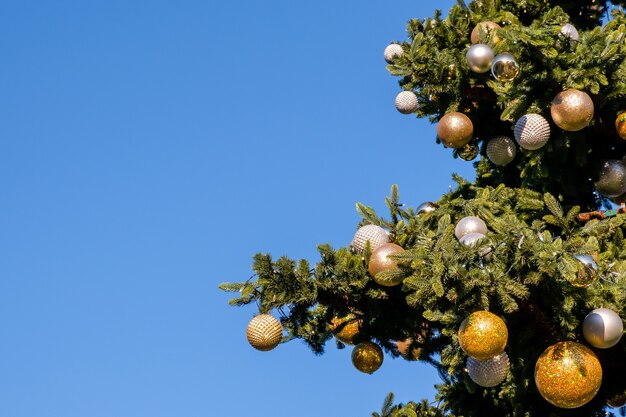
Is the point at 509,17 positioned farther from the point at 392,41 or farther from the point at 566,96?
the point at 566,96

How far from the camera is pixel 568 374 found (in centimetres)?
668

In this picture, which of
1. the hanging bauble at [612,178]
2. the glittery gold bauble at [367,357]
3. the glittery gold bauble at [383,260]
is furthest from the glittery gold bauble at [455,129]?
the glittery gold bauble at [367,357]

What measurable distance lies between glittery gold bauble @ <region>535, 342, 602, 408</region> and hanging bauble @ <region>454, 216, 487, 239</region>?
1.17 m

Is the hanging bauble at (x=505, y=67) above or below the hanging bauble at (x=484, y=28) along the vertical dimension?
below

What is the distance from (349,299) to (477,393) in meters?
2.06

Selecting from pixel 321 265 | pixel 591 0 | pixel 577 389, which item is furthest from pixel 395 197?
pixel 591 0

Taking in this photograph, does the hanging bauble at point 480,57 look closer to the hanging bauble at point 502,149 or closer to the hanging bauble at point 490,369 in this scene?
the hanging bauble at point 502,149

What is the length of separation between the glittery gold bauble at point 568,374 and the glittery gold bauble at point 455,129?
2.63 metres

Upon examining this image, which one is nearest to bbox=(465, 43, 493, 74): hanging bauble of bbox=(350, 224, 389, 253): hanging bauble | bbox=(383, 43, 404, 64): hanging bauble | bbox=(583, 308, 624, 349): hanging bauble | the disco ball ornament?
the disco ball ornament

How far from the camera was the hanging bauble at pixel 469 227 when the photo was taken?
24.5 feet

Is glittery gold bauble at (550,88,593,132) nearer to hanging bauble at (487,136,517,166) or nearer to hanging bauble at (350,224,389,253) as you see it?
hanging bauble at (487,136,517,166)

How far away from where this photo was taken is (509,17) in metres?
9.34

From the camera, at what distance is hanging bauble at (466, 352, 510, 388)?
7.25m

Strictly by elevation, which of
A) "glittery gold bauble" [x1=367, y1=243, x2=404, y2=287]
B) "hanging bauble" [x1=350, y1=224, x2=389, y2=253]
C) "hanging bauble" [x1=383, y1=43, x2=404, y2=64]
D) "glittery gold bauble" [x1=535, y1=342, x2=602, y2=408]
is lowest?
"glittery gold bauble" [x1=535, y1=342, x2=602, y2=408]
